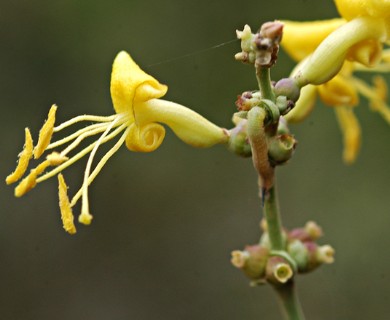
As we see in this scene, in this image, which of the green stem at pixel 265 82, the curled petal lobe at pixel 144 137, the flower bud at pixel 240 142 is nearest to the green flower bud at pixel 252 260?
the flower bud at pixel 240 142

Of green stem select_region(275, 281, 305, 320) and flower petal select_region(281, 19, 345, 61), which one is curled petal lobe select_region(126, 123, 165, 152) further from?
flower petal select_region(281, 19, 345, 61)

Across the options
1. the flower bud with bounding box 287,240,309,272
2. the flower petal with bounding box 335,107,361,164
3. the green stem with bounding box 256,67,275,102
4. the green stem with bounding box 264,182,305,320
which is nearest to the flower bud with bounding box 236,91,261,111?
the green stem with bounding box 256,67,275,102

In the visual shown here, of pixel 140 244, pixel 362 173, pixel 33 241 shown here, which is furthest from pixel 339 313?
pixel 33 241

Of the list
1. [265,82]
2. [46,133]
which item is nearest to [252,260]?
[265,82]

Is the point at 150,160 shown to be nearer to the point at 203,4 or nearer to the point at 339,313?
the point at 203,4

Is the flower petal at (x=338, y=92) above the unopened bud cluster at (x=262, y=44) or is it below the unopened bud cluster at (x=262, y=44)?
above

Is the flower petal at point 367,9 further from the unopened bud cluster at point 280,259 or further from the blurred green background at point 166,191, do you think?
the blurred green background at point 166,191
